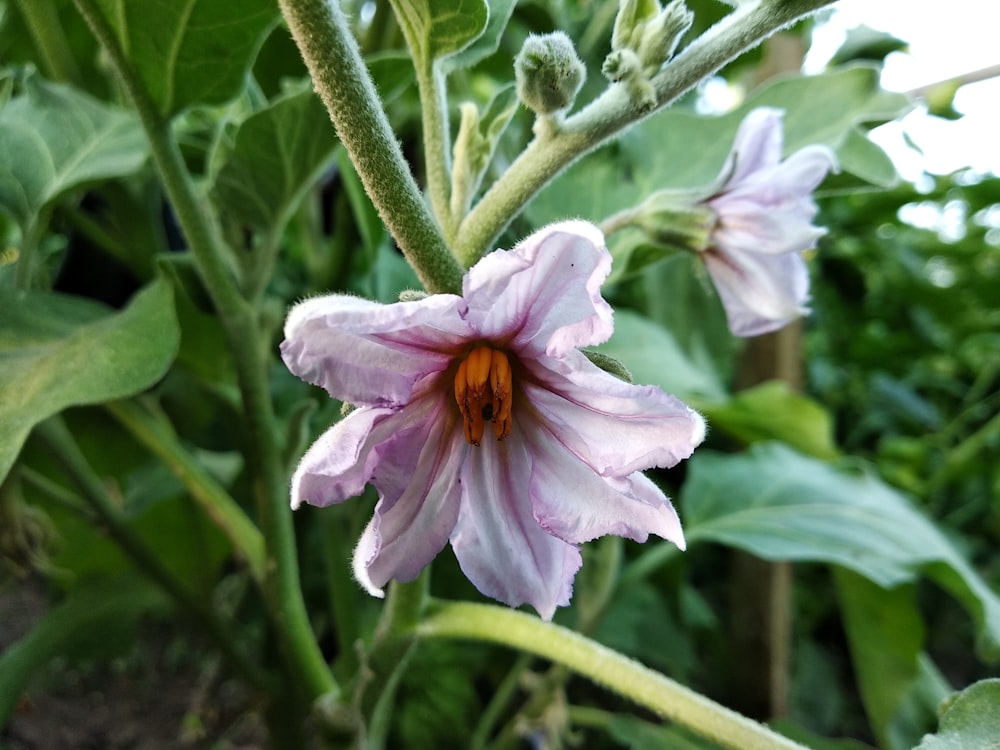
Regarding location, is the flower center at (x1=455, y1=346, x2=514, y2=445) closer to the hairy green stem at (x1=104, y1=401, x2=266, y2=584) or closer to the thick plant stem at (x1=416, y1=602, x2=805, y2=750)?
the thick plant stem at (x1=416, y1=602, x2=805, y2=750)

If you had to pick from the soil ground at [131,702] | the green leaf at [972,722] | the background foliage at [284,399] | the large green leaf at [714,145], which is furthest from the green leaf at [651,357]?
the soil ground at [131,702]

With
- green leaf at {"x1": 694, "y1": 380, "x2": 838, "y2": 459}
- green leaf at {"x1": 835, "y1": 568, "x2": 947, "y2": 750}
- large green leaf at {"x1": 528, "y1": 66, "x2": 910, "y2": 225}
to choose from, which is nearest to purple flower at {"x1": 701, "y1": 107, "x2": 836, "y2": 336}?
large green leaf at {"x1": 528, "y1": 66, "x2": 910, "y2": 225}

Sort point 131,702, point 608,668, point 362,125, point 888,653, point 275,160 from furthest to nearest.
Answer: point 131,702
point 888,653
point 275,160
point 608,668
point 362,125

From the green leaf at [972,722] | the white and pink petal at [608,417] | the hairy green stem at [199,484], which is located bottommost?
the green leaf at [972,722]

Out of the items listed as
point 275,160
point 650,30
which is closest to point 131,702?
point 275,160

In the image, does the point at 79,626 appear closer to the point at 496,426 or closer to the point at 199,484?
the point at 199,484

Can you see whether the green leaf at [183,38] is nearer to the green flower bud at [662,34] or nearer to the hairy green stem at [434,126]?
the hairy green stem at [434,126]
